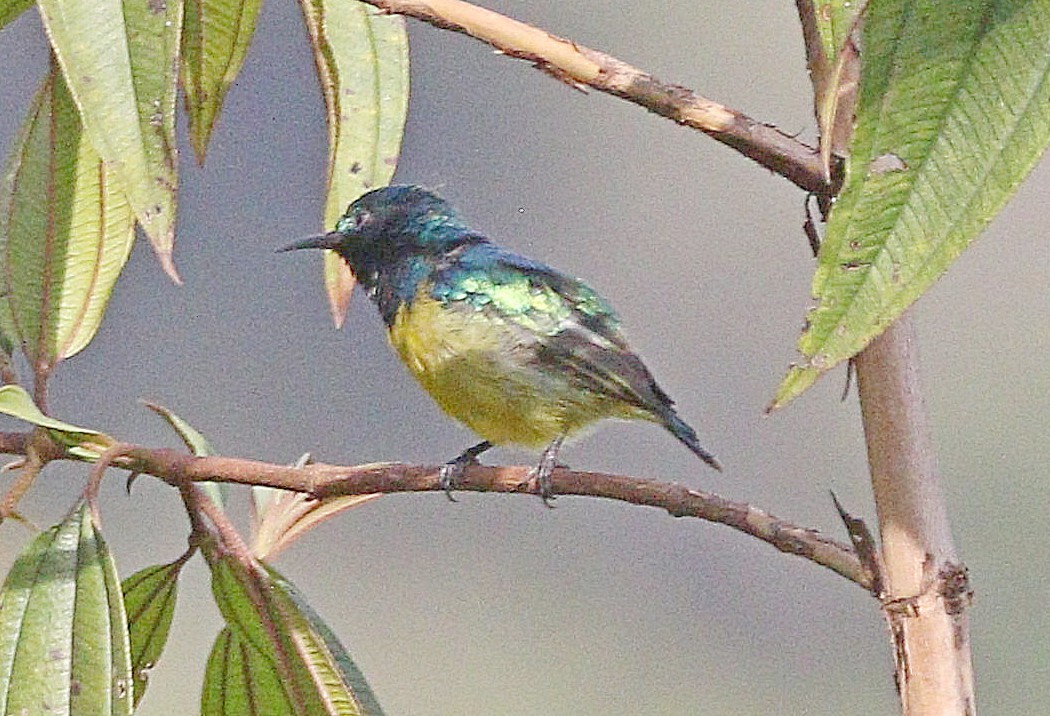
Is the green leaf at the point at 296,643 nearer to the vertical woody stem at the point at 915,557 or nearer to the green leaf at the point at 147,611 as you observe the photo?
the green leaf at the point at 147,611

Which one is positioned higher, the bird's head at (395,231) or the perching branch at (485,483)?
the bird's head at (395,231)

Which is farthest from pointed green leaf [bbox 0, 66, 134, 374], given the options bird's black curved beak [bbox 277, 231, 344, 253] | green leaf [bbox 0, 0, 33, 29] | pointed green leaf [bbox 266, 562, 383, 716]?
bird's black curved beak [bbox 277, 231, 344, 253]

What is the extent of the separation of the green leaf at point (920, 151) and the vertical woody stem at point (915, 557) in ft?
0.29

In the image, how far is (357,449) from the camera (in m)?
2.56

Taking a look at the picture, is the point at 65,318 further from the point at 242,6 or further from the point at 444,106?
the point at 444,106

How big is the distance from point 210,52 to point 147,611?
0.33m

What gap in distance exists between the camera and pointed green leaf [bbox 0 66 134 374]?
0.85 m

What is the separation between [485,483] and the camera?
2.49 feet

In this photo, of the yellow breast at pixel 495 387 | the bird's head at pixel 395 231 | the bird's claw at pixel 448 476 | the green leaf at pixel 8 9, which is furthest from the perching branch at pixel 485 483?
the bird's head at pixel 395 231

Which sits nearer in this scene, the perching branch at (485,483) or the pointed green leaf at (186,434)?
the perching branch at (485,483)

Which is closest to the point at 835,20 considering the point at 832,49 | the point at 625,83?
the point at 832,49

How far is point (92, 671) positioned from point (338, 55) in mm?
360

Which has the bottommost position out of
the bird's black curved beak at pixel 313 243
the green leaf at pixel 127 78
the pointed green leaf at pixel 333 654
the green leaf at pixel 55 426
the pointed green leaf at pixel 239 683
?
the pointed green leaf at pixel 239 683

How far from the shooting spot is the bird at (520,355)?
1.15 meters
